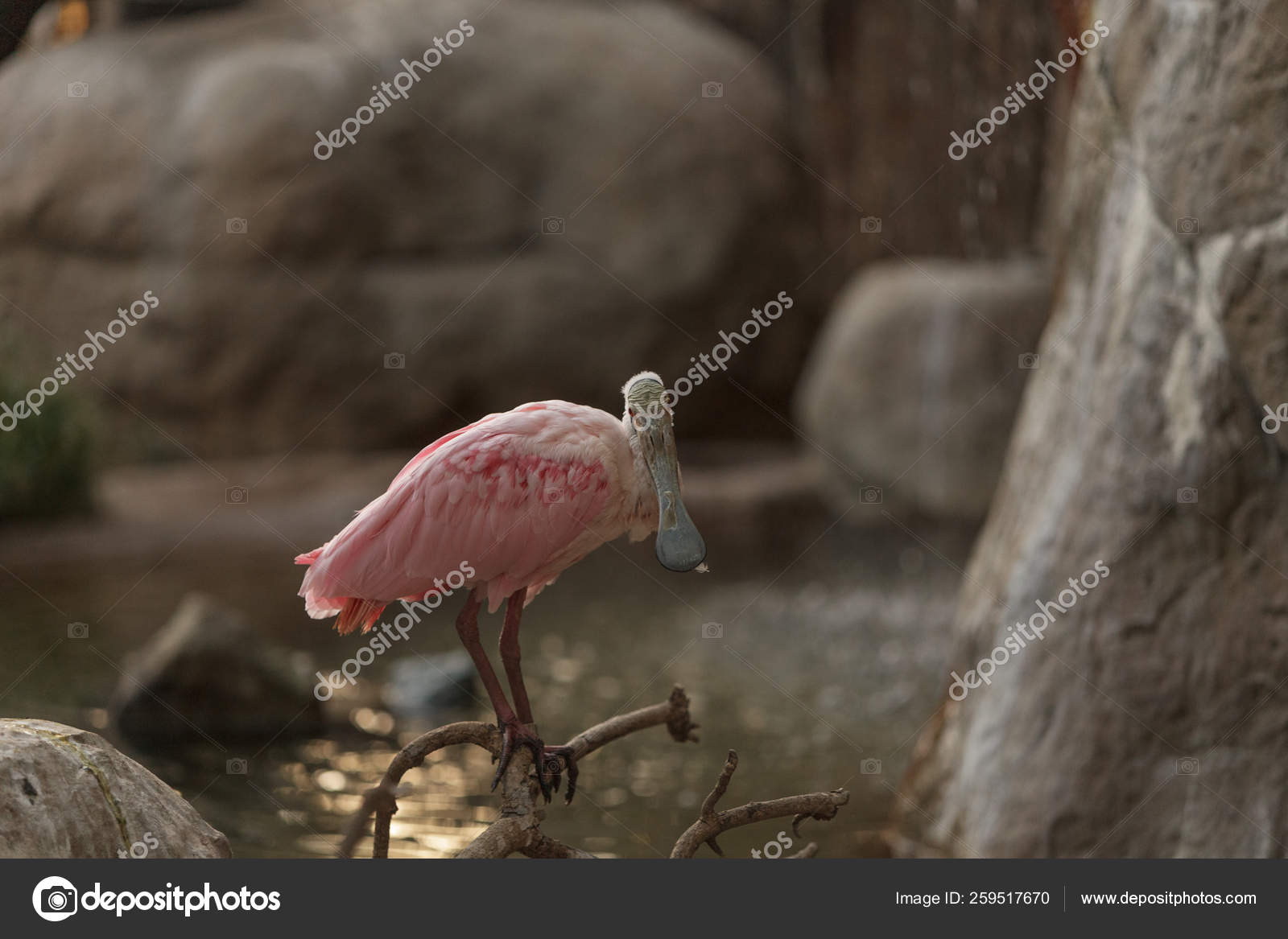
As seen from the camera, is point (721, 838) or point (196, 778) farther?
point (196, 778)

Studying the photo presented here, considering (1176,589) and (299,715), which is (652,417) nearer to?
(1176,589)

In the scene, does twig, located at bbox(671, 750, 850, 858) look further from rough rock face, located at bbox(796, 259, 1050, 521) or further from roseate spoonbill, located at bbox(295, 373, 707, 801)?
rough rock face, located at bbox(796, 259, 1050, 521)

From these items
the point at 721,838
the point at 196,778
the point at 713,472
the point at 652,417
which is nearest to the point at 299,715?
the point at 196,778

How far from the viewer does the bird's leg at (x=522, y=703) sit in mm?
3078

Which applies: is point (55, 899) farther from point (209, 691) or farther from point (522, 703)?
point (209, 691)

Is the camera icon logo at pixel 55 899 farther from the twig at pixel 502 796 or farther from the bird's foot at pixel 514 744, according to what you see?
the bird's foot at pixel 514 744

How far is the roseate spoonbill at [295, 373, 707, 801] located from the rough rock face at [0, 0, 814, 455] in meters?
9.72

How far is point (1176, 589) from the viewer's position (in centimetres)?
504

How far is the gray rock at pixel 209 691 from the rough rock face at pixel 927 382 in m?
5.82

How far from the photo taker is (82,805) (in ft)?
9.33

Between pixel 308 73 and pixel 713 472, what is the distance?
5695 millimetres

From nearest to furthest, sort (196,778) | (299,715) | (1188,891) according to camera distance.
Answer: (1188,891)
(196,778)
(299,715)

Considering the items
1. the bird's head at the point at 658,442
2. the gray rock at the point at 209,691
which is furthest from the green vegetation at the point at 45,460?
the bird's head at the point at 658,442

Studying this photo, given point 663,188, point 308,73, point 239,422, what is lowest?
point 239,422
